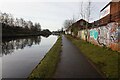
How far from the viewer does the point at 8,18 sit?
82.1m

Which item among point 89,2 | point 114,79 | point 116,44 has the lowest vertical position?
point 114,79

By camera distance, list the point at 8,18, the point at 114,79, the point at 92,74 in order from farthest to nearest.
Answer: the point at 8,18
the point at 92,74
the point at 114,79

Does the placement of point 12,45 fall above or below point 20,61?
Answer: above

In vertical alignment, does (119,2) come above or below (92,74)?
above

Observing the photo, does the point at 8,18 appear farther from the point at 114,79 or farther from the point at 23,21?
the point at 114,79

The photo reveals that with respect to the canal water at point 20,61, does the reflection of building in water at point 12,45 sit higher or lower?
higher

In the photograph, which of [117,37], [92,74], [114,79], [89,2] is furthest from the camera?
[89,2]

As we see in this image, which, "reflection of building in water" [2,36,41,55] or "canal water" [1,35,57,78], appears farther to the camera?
"reflection of building in water" [2,36,41,55]

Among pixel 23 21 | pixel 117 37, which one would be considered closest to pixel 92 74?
pixel 117 37

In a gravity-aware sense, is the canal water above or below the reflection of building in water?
below

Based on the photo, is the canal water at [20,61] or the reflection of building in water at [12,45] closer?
the canal water at [20,61]

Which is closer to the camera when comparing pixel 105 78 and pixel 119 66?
pixel 105 78

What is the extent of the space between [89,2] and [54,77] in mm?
27182

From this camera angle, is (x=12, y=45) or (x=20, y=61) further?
(x=12, y=45)
